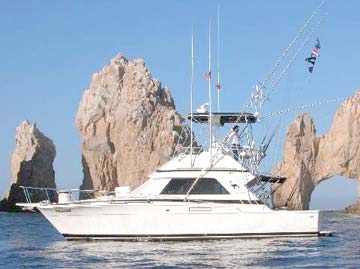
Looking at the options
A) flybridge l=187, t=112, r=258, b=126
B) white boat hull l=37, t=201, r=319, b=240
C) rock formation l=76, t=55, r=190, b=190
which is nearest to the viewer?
white boat hull l=37, t=201, r=319, b=240

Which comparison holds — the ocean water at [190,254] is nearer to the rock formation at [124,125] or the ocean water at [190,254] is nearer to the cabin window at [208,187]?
the cabin window at [208,187]

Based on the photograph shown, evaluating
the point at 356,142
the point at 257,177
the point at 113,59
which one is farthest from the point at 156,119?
the point at 257,177

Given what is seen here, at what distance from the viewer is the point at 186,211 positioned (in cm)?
2694

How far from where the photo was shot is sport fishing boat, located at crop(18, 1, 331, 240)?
27.0 m

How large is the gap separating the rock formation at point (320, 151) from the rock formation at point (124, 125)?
58.0 ft

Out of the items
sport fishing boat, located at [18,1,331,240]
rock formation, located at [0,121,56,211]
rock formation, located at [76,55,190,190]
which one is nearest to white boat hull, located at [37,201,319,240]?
sport fishing boat, located at [18,1,331,240]

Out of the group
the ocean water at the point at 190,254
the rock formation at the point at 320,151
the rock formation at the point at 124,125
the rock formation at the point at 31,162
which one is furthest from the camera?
the rock formation at the point at 320,151

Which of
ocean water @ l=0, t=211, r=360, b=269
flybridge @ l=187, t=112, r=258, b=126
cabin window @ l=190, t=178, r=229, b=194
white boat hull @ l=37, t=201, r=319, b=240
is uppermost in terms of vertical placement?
flybridge @ l=187, t=112, r=258, b=126

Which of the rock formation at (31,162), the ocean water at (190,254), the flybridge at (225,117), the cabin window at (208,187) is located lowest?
the ocean water at (190,254)

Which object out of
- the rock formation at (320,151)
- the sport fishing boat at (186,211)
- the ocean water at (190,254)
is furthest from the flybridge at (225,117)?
the rock formation at (320,151)

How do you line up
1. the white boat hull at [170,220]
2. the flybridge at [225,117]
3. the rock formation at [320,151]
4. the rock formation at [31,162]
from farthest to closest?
the rock formation at [320,151]
the rock formation at [31,162]
the flybridge at [225,117]
the white boat hull at [170,220]

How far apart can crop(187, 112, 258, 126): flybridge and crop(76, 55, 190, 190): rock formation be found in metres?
69.0

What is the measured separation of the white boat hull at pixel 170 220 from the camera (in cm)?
2694

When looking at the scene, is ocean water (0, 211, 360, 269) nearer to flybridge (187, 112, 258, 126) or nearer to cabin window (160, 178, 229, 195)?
cabin window (160, 178, 229, 195)
